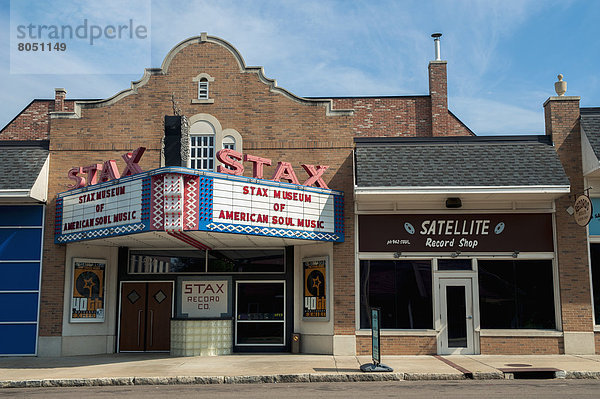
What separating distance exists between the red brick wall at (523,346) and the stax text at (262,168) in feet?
21.8

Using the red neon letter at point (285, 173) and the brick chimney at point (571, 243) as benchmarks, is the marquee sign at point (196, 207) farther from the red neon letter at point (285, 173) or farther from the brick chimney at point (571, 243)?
the brick chimney at point (571, 243)

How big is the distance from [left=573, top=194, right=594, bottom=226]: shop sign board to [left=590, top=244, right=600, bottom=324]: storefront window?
125 centimetres

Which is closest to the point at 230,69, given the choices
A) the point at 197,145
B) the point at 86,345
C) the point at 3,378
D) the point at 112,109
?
the point at 197,145

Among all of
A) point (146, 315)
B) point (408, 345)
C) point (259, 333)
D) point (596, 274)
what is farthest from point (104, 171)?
point (596, 274)

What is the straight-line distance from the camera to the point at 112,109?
63.8 ft

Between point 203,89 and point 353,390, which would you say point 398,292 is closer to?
point 353,390

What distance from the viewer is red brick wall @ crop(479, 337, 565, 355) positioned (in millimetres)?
17547

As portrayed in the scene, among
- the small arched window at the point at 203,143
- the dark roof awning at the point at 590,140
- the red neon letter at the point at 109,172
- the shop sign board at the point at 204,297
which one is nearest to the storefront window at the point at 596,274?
the dark roof awning at the point at 590,140

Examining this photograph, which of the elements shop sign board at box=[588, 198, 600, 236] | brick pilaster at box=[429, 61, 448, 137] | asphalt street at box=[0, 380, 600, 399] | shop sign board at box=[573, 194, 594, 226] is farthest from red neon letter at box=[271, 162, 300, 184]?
brick pilaster at box=[429, 61, 448, 137]

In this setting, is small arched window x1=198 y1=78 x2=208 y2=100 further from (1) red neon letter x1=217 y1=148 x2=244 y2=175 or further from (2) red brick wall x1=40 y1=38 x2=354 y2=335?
(1) red neon letter x1=217 y1=148 x2=244 y2=175

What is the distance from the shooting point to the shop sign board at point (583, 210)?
16.5 metres

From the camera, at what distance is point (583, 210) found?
664 inches

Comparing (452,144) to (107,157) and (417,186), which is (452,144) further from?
(107,157)

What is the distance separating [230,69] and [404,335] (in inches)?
385
